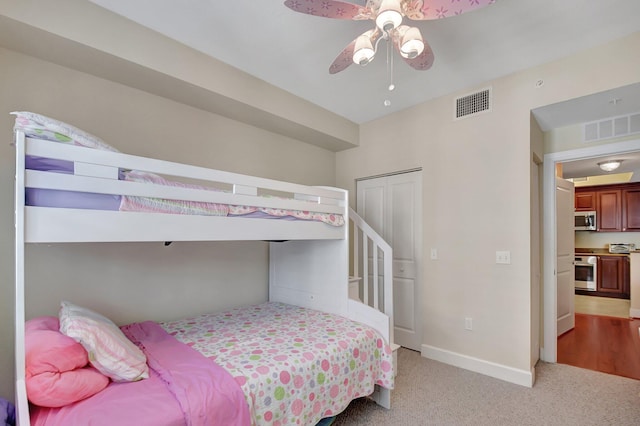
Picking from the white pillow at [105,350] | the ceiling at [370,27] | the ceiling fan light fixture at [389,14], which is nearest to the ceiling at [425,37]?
the ceiling at [370,27]

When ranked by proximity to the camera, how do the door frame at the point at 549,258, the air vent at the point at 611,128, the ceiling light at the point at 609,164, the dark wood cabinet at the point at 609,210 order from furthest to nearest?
1. the dark wood cabinet at the point at 609,210
2. the ceiling light at the point at 609,164
3. the door frame at the point at 549,258
4. the air vent at the point at 611,128

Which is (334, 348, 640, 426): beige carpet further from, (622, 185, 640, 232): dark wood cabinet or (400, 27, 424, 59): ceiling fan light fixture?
(622, 185, 640, 232): dark wood cabinet

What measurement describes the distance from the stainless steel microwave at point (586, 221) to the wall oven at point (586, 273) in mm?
559

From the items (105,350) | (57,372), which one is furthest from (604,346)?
(57,372)

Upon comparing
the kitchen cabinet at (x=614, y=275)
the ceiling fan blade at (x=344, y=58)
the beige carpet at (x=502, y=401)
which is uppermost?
the ceiling fan blade at (x=344, y=58)

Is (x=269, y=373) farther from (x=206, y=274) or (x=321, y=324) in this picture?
(x=206, y=274)

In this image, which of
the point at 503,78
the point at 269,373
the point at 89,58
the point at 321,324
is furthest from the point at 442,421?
the point at 89,58

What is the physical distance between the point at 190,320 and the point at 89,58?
6.38ft

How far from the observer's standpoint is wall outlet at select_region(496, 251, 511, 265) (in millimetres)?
2658

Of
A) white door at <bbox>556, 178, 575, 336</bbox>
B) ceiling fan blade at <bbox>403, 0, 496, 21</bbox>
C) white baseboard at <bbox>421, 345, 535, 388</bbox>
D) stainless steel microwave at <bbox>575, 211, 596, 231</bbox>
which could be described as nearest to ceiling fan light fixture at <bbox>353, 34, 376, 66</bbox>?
ceiling fan blade at <bbox>403, 0, 496, 21</bbox>

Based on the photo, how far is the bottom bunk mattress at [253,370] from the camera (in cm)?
124

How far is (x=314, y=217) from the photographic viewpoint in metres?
2.28

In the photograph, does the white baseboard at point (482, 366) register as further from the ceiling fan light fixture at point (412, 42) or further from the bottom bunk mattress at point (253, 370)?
the ceiling fan light fixture at point (412, 42)

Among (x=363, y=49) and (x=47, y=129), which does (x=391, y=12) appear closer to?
(x=363, y=49)
